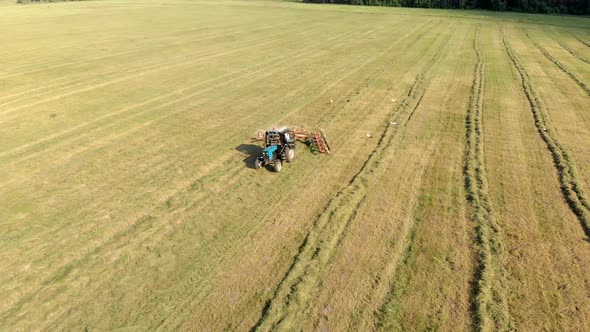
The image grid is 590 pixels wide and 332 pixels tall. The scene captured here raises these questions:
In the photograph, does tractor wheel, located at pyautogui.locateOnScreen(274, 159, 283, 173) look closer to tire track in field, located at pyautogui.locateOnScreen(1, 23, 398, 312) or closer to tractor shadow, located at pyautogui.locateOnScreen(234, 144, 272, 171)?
tractor shadow, located at pyautogui.locateOnScreen(234, 144, 272, 171)

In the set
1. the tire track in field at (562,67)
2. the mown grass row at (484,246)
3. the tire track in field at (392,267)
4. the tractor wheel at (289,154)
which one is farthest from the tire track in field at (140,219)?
the tire track in field at (562,67)

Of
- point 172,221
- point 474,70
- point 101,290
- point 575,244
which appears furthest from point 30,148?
point 474,70

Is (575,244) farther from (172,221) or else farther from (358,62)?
(358,62)

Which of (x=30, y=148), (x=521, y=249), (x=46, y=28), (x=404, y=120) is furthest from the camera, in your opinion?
(x=46, y=28)

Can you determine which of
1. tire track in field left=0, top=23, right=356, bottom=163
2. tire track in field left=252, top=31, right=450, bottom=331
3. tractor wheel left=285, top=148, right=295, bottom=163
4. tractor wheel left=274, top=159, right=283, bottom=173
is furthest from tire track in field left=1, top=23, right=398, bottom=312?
tire track in field left=0, top=23, right=356, bottom=163

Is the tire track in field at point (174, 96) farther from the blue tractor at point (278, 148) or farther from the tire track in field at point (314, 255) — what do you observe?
the tire track in field at point (314, 255)

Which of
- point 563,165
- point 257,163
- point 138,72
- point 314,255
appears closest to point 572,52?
point 563,165

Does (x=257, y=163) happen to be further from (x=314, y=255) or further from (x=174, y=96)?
(x=174, y=96)
